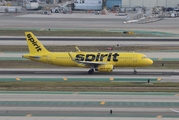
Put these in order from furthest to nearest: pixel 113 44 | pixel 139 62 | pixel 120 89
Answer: pixel 113 44, pixel 139 62, pixel 120 89

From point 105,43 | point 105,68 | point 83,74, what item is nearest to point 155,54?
point 105,43

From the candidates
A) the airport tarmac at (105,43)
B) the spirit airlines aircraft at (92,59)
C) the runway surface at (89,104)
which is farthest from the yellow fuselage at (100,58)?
the airport tarmac at (105,43)

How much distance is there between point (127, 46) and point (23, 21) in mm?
57254

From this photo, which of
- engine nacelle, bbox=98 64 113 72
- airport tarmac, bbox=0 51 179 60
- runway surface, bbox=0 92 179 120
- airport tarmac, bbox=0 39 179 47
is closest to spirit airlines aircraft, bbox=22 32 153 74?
engine nacelle, bbox=98 64 113 72

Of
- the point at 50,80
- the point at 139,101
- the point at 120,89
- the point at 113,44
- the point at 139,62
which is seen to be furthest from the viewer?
the point at 113,44

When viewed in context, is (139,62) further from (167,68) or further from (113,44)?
(113,44)

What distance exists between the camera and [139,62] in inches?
2879

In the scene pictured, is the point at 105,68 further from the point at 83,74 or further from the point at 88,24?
the point at 88,24

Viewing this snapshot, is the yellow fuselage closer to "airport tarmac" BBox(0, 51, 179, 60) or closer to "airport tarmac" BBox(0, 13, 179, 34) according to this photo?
"airport tarmac" BBox(0, 51, 179, 60)

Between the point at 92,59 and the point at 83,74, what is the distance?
2.54 meters

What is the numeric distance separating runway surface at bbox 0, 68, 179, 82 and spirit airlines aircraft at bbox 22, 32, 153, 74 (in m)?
1.10

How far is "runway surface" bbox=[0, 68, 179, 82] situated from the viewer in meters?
70.2

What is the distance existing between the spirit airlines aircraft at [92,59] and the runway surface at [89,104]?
1610 cm

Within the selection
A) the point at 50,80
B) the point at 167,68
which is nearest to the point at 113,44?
the point at 167,68
